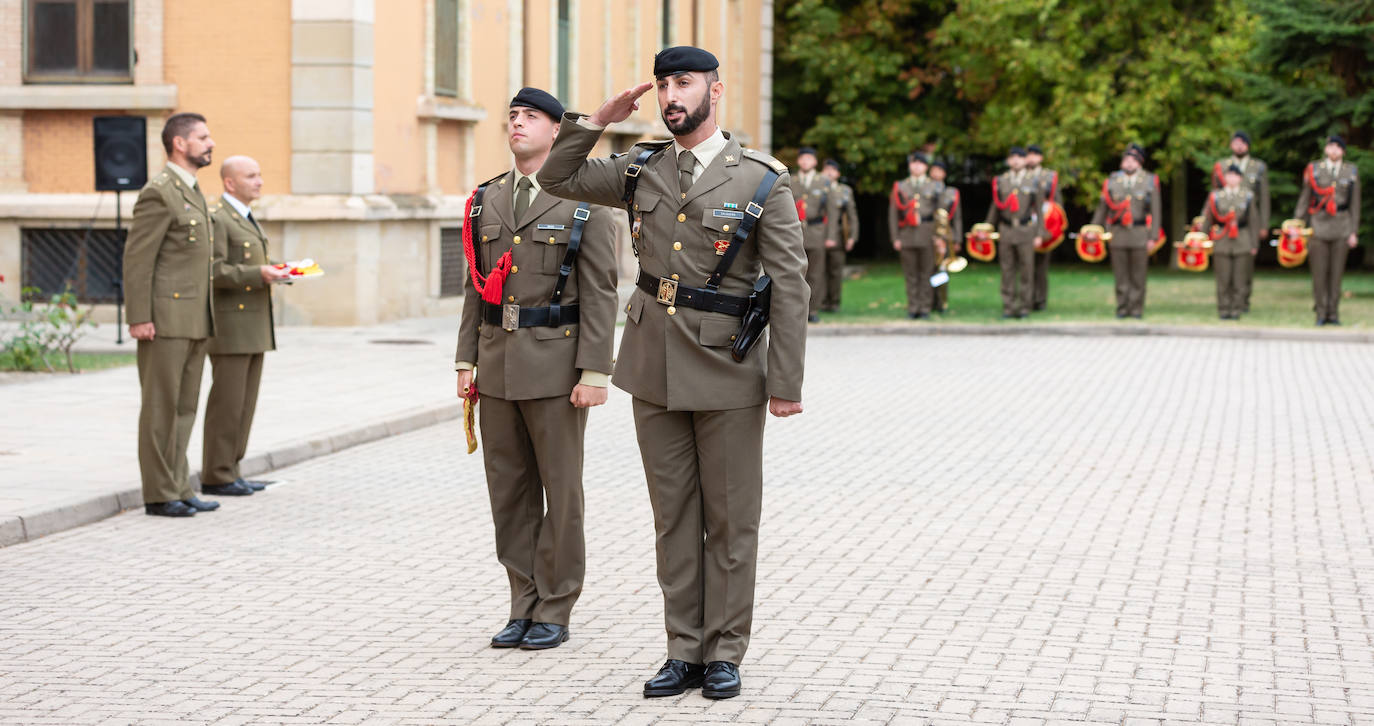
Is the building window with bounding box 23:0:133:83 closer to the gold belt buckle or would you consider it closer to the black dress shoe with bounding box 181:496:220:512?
the black dress shoe with bounding box 181:496:220:512

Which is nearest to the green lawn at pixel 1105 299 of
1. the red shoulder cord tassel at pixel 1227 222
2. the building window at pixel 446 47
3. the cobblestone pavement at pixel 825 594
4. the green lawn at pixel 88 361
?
the red shoulder cord tassel at pixel 1227 222

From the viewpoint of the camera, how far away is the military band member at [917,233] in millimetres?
25016

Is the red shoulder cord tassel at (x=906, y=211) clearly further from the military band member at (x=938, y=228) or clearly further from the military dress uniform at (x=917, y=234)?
the military band member at (x=938, y=228)

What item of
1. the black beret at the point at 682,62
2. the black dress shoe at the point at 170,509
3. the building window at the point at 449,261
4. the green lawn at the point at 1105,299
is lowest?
the black dress shoe at the point at 170,509

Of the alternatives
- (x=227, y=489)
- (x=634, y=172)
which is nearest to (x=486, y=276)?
(x=634, y=172)

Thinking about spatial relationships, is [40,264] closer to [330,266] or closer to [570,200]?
[330,266]

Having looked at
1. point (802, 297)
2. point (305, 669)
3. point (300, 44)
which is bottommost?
point (305, 669)

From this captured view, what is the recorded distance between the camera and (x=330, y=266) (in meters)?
21.2

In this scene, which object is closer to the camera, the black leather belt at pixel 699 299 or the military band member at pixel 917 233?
the black leather belt at pixel 699 299

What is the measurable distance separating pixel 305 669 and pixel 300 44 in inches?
623

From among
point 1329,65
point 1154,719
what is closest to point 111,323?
point 1154,719

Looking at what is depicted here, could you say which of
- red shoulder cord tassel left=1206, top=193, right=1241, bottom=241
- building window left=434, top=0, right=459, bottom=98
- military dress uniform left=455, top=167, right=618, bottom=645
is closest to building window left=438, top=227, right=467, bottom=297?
building window left=434, top=0, right=459, bottom=98

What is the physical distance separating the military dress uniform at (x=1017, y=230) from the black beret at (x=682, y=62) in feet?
62.3

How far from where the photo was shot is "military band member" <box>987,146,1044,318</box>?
24453mm
